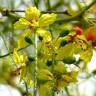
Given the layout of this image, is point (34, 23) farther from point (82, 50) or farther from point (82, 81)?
point (82, 81)

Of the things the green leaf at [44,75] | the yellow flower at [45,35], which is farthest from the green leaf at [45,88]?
the yellow flower at [45,35]

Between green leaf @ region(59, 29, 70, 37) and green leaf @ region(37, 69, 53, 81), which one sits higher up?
green leaf @ region(59, 29, 70, 37)

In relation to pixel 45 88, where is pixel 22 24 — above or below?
above

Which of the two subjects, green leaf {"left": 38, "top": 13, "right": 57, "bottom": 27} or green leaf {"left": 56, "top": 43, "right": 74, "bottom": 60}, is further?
green leaf {"left": 38, "top": 13, "right": 57, "bottom": 27}

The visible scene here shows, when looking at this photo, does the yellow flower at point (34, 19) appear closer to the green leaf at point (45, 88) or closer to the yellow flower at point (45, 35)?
the yellow flower at point (45, 35)

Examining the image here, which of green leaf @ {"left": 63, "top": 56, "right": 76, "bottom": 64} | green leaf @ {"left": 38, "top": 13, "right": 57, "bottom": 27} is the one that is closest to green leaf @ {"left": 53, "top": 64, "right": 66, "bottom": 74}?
green leaf @ {"left": 63, "top": 56, "right": 76, "bottom": 64}

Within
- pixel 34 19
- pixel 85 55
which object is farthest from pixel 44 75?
pixel 34 19

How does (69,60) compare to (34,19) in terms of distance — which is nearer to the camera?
(69,60)

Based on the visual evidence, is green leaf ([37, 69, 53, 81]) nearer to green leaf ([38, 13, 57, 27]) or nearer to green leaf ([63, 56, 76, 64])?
green leaf ([63, 56, 76, 64])

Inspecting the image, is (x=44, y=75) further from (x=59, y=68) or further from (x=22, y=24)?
(x=22, y=24)

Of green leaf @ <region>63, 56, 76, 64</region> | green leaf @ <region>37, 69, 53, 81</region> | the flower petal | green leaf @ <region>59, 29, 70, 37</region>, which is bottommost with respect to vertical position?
green leaf @ <region>37, 69, 53, 81</region>

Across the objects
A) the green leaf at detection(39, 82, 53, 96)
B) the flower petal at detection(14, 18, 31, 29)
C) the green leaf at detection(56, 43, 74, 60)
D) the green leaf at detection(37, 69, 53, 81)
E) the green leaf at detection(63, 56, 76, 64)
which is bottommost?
the green leaf at detection(39, 82, 53, 96)

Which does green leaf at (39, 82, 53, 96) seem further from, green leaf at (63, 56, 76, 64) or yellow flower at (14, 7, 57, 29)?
yellow flower at (14, 7, 57, 29)

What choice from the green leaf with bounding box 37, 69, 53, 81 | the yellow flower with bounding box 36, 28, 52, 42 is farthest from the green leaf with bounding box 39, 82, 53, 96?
the yellow flower with bounding box 36, 28, 52, 42
